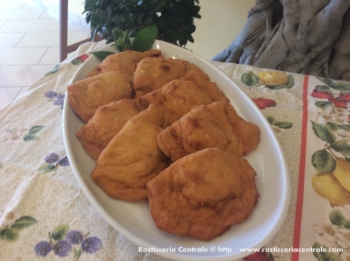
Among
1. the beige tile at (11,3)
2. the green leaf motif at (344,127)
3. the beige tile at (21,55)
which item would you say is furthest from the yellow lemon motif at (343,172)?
the beige tile at (11,3)

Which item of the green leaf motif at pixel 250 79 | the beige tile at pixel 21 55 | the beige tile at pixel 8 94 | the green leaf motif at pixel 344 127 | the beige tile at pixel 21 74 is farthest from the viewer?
the beige tile at pixel 21 55

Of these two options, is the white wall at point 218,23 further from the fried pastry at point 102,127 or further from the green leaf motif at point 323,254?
the green leaf motif at point 323,254

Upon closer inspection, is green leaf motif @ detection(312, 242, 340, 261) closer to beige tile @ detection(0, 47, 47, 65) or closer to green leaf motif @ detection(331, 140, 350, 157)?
green leaf motif @ detection(331, 140, 350, 157)

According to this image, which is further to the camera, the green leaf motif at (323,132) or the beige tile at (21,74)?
the beige tile at (21,74)

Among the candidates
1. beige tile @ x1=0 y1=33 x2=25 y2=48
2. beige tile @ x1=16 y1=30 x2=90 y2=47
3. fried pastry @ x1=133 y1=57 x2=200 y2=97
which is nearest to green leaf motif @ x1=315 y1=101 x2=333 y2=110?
fried pastry @ x1=133 y1=57 x2=200 y2=97

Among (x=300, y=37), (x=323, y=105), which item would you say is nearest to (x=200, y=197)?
(x=323, y=105)

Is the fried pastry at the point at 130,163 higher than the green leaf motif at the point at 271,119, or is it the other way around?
the fried pastry at the point at 130,163

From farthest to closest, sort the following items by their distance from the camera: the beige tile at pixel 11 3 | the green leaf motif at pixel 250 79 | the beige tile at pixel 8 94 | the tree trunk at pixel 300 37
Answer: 1. the beige tile at pixel 11 3
2. the beige tile at pixel 8 94
3. the tree trunk at pixel 300 37
4. the green leaf motif at pixel 250 79

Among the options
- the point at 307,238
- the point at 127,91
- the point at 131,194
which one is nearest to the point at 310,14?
the point at 127,91
